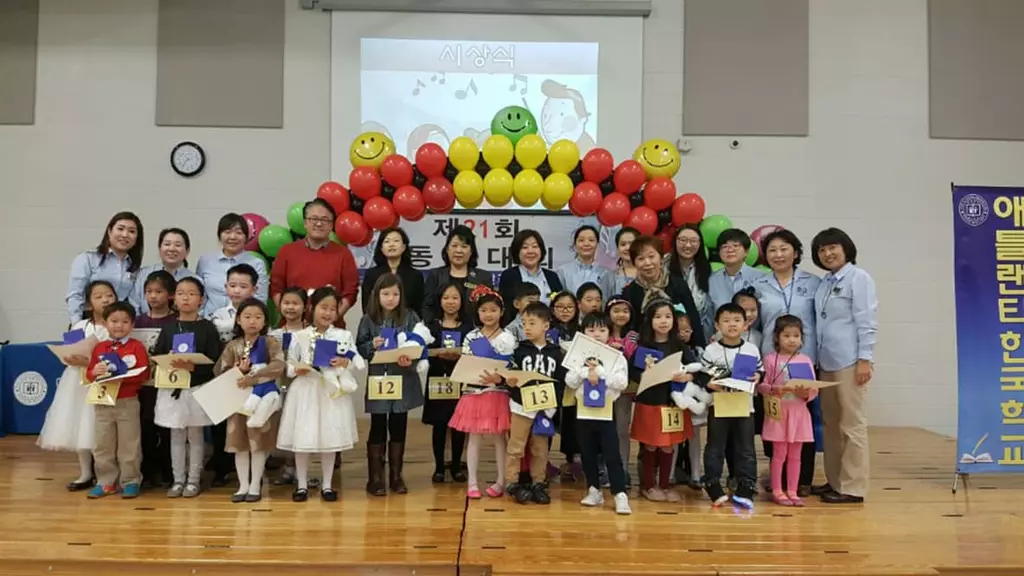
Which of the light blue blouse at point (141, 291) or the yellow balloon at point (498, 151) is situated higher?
the yellow balloon at point (498, 151)

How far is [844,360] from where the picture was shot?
342 centimetres

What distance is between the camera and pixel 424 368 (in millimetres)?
3295

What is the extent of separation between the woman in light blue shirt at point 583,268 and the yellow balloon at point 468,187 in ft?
2.34

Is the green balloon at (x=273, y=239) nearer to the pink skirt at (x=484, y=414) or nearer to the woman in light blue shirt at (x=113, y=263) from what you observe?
the woman in light blue shirt at (x=113, y=263)

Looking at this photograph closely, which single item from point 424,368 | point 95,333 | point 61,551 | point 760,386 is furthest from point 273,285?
point 760,386

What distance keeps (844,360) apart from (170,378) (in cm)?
341

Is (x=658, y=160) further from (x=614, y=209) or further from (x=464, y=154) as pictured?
(x=464, y=154)

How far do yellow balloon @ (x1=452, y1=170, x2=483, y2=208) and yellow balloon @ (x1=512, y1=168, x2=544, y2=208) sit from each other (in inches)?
8.8

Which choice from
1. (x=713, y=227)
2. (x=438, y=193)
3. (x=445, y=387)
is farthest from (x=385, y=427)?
(x=713, y=227)

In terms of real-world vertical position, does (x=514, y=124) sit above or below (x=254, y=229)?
above

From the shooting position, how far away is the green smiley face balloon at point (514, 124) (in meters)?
4.31

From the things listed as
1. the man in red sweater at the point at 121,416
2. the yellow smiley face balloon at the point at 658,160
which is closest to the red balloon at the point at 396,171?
the yellow smiley face balloon at the point at 658,160

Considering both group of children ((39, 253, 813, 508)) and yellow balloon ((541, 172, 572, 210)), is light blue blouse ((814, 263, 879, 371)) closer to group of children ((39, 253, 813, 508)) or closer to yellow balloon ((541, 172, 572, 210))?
group of children ((39, 253, 813, 508))

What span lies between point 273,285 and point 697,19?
4245 mm
